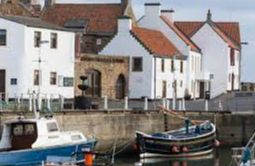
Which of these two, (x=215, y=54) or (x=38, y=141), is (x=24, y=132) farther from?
(x=215, y=54)

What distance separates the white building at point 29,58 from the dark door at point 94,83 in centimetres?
552

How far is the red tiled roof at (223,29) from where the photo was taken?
8512cm

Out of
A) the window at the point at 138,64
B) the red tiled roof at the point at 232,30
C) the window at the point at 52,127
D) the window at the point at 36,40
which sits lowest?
the window at the point at 52,127

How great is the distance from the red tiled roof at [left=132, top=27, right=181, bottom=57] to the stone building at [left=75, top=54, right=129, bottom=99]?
229cm

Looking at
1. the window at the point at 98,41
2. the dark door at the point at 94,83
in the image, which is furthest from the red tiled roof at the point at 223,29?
the dark door at the point at 94,83

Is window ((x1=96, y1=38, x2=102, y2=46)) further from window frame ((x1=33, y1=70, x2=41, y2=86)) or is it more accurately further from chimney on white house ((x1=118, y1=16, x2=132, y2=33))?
window frame ((x1=33, y1=70, x2=41, y2=86))

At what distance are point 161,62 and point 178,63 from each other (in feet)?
13.9

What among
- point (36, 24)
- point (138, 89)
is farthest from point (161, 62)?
point (36, 24)

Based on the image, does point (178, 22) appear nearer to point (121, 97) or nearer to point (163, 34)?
point (163, 34)

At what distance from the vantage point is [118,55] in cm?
7150

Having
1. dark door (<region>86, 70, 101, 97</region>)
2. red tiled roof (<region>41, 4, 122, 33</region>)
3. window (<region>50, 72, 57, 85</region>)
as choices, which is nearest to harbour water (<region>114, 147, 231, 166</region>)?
window (<region>50, 72, 57, 85</region>)

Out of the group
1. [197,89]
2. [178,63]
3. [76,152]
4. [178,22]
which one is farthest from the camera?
[178,22]

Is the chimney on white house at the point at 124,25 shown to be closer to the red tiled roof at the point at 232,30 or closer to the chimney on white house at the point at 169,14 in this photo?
the chimney on white house at the point at 169,14

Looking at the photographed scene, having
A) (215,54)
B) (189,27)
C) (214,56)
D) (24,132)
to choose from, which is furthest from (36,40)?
(189,27)
